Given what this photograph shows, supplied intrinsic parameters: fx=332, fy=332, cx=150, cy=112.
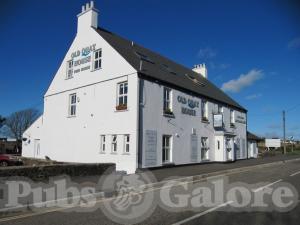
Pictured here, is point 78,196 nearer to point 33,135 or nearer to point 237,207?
point 237,207

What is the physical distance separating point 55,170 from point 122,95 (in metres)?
7.90

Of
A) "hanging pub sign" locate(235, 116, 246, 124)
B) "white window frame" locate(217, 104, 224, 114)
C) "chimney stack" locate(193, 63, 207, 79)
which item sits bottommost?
"hanging pub sign" locate(235, 116, 246, 124)

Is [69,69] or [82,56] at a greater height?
[82,56]

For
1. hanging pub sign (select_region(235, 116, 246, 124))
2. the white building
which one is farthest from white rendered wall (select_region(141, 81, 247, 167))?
hanging pub sign (select_region(235, 116, 246, 124))

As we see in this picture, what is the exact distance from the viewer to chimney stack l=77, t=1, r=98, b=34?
24812mm

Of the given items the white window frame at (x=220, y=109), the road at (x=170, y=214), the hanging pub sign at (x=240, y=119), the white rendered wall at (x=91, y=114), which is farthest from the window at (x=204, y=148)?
the road at (x=170, y=214)

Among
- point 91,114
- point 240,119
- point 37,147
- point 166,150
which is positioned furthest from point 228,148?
point 37,147

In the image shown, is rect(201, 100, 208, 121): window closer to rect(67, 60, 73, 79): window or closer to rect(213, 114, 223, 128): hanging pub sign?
rect(213, 114, 223, 128): hanging pub sign

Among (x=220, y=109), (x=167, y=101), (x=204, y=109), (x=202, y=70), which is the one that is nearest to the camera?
(x=167, y=101)

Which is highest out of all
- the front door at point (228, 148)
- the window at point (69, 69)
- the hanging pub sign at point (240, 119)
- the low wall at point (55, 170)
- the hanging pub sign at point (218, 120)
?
the window at point (69, 69)

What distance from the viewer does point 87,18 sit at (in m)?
25.2

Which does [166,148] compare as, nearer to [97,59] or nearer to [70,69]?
[97,59]

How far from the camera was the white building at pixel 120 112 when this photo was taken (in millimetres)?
20828

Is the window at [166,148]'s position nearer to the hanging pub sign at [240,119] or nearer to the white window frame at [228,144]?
the white window frame at [228,144]
